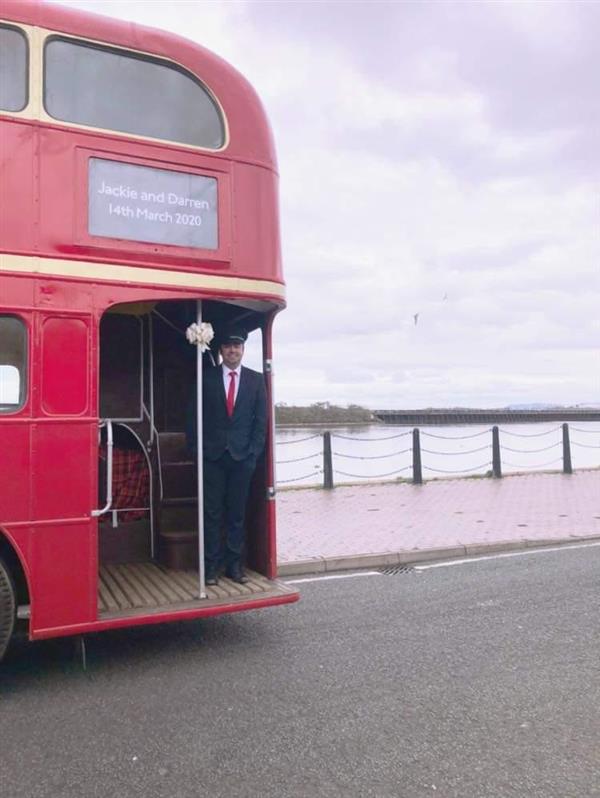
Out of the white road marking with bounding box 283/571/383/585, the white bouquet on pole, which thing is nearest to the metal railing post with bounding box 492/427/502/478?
the white road marking with bounding box 283/571/383/585

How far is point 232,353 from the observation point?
19.3ft

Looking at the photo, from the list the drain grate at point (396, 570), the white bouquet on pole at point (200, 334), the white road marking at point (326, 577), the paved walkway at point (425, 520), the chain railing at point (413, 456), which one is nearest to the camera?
the white bouquet on pole at point (200, 334)

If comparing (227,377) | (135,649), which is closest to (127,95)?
(227,377)

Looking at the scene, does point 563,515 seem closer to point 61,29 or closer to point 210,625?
point 210,625

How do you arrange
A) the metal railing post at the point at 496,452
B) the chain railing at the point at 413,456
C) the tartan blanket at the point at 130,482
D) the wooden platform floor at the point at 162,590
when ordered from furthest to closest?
the metal railing post at the point at 496,452, the chain railing at the point at 413,456, the tartan blanket at the point at 130,482, the wooden platform floor at the point at 162,590

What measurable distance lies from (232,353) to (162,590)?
1.91 m

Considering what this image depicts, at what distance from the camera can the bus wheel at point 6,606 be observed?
4465mm

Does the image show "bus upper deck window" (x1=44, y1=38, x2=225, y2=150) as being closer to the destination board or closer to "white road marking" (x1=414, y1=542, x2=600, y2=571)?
the destination board

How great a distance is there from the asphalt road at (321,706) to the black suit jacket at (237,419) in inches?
57.5

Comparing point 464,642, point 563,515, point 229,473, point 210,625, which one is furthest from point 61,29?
point 563,515

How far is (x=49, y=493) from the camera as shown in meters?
4.54

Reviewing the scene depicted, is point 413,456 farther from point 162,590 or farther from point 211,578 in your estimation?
point 162,590

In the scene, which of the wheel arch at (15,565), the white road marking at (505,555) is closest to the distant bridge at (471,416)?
the white road marking at (505,555)

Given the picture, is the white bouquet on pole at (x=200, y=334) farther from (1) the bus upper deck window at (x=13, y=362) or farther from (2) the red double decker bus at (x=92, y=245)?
(1) the bus upper deck window at (x=13, y=362)
